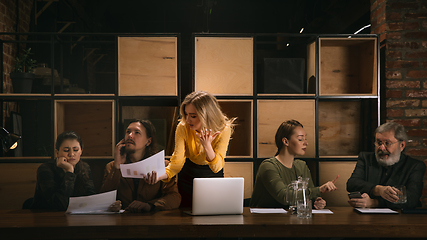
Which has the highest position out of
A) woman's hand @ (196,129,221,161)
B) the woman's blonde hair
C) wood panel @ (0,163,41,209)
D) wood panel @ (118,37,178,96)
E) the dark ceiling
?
the dark ceiling

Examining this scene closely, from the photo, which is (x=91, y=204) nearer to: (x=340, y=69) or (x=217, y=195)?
(x=217, y=195)

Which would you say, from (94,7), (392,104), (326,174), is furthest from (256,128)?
(94,7)

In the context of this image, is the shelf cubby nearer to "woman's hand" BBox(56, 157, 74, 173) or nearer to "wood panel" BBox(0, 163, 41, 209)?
"woman's hand" BBox(56, 157, 74, 173)

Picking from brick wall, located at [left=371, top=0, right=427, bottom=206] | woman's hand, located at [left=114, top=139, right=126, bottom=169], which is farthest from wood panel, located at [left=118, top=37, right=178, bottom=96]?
brick wall, located at [left=371, top=0, right=427, bottom=206]

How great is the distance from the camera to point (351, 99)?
137 inches

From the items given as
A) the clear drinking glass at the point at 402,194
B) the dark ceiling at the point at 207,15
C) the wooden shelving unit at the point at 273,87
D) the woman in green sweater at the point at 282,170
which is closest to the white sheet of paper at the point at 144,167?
the woman in green sweater at the point at 282,170

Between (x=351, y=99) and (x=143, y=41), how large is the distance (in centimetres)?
216

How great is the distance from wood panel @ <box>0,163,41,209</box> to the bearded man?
2.81m

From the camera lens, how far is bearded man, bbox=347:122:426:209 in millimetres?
2564

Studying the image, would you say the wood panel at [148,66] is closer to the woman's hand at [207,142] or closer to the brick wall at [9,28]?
the woman's hand at [207,142]

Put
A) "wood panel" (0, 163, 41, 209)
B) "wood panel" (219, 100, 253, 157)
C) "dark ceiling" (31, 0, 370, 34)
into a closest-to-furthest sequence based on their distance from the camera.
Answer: "wood panel" (0, 163, 41, 209), "wood panel" (219, 100, 253, 157), "dark ceiling" (31, 0, 370, 34)

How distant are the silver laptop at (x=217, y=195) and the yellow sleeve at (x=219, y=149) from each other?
39cm

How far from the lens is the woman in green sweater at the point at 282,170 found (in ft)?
A: 8.43

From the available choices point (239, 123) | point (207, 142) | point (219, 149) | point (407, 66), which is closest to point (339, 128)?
point (407, 66)
